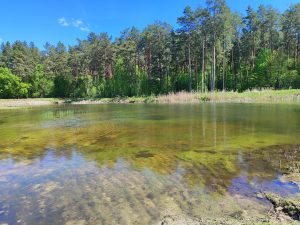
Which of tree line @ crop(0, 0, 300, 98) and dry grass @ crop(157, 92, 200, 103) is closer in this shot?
dry grass @ crop(157, 92, 200, 103)

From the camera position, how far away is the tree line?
60.9m

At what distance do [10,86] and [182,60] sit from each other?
4409cm

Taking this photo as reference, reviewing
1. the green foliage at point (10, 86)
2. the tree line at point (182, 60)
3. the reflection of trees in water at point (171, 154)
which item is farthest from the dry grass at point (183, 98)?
the green foliage at point (10, 86)

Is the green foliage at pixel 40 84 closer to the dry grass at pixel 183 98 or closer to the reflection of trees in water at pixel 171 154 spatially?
the dry grass at pixel 183 98

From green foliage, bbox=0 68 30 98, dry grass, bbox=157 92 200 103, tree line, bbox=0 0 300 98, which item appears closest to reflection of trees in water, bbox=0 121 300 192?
dry grass, bbox=157 92 200 103

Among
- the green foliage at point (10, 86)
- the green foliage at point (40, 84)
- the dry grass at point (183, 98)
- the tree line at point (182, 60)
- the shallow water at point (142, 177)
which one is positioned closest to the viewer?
the shallow water at point (142, 177)

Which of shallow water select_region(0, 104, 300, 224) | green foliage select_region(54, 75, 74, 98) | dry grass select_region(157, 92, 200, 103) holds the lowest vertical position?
shallow water select_region(0, 104, 300, 224)

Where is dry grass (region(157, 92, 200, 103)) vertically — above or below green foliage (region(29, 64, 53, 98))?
below

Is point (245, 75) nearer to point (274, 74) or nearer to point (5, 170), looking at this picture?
point (274, 74)

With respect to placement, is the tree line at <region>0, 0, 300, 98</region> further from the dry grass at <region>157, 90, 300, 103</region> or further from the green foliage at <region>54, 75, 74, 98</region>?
the dry grass at <region>157, 90, 300, 103</region>

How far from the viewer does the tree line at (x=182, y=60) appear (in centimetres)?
6091

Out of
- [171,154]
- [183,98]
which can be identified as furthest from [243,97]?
[171,154]

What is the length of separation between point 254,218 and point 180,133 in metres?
10.4

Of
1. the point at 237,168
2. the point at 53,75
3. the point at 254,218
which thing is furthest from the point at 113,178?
the point at 53,75
